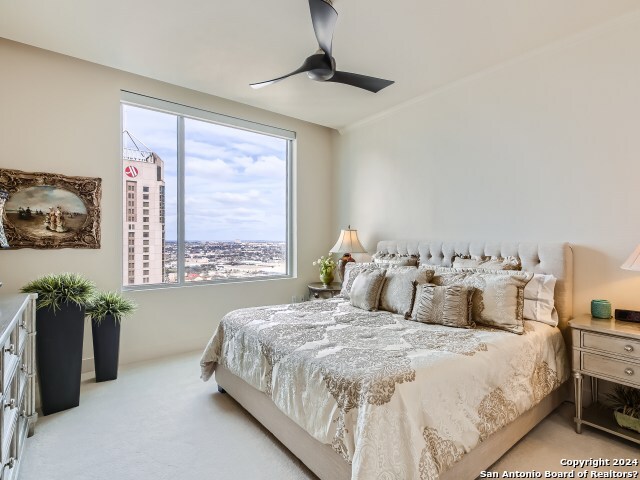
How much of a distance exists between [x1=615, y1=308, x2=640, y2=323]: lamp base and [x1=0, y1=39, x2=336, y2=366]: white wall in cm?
353

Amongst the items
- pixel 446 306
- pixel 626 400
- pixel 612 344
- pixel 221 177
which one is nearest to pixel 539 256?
pixel 612 344

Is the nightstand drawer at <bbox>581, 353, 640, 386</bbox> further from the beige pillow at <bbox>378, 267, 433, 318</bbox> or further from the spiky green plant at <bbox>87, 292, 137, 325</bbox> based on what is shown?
the spiky green plant at <bbox>87, 292, 137, 325</bbox>

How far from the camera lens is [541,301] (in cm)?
254

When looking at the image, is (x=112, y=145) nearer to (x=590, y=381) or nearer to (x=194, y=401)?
(x=194, y=401)

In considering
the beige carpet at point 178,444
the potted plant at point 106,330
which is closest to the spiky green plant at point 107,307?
the potted plant at point 106,330

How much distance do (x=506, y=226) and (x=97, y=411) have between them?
3.66 m

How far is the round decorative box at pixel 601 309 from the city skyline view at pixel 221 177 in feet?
Answer: 11.4

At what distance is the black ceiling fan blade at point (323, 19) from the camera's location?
2023 millimetres

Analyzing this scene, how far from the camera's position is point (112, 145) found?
340cm

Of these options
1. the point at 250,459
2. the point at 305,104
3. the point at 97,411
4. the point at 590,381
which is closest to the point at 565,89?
the point at 590,381

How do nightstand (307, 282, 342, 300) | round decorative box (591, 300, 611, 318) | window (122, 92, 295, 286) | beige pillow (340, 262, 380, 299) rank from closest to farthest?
round decorative box (591, 300, 611, 318) < beige pillow (340, 262, 380, 299) < window (122, 92, 295, 286) < nightstand (307, 282, 342, 300)

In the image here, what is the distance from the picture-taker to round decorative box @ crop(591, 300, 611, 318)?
2414 millimetres

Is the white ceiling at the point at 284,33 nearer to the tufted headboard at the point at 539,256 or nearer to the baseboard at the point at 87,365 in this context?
the tufted headboard at the point at 539,256

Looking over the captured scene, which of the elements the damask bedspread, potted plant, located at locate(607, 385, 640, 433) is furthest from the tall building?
potted plant, located at locate(607, 385, 640, 433)
